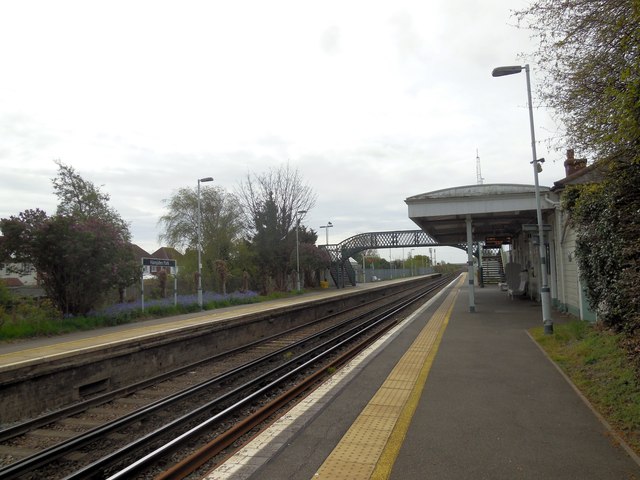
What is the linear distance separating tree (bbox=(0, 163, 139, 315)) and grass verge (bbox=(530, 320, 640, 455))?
49.5 feet

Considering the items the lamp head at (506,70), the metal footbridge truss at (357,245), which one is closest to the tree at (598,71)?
the lamp head at (506,70)

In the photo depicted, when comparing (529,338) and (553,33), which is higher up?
(553,33)

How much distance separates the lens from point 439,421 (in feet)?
18.1

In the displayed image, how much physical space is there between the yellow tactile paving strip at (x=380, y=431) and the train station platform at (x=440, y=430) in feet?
0.04

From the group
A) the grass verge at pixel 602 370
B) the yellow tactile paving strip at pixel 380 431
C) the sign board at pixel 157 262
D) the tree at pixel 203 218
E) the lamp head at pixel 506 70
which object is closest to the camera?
the yellow tactile paving strip at pixel 380 431

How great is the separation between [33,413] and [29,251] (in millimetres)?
9735

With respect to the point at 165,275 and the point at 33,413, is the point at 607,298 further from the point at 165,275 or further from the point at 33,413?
the point at 165,275

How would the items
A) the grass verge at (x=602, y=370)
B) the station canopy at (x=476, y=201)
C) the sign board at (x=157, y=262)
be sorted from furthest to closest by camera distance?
the sign board at (x=157, y=262) < the station canopy at (x=476, y=201) < the grass verge at (x=602, y=370)

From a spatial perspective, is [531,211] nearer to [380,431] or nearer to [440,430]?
[440,430]

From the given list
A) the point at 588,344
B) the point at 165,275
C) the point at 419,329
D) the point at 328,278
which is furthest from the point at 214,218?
the point at 588,344

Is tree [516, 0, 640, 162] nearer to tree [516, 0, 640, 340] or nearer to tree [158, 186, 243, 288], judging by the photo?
tree [516, 0, 640, 340]

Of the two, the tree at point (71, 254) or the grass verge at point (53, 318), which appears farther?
the tree at point (71, 254)

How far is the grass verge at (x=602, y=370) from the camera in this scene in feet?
17.8

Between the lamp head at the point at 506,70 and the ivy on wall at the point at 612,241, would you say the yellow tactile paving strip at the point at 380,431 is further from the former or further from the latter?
the lamp head at the point at 506,70
